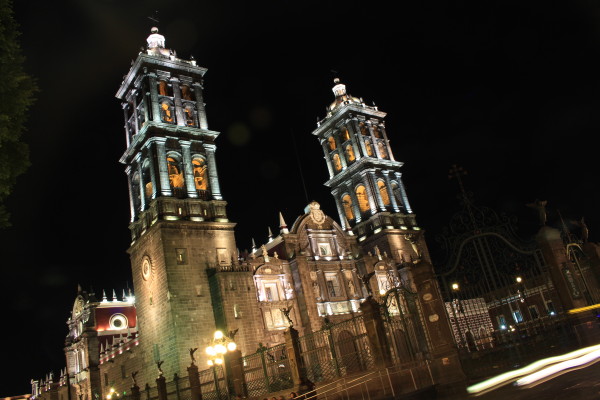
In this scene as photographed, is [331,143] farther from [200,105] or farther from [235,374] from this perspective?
[235,374]

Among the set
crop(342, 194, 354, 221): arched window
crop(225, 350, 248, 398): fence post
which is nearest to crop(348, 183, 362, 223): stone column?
crop(342, 194, 354, 221): arched window

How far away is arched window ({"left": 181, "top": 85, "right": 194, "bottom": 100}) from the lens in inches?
1775

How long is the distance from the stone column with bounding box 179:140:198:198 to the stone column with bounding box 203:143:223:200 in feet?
5.40

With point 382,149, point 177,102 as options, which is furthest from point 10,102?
point 382,149

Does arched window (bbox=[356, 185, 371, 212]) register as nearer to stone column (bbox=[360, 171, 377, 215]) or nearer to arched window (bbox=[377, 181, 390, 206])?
stone column (bbox=[360, 171, 377, 215])

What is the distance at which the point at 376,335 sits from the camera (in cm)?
1733

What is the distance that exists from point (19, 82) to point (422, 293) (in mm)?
13153

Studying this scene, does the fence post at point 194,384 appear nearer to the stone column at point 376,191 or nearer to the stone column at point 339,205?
the stone column at point 376,191

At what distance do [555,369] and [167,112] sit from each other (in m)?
38.1

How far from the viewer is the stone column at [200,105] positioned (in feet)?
145

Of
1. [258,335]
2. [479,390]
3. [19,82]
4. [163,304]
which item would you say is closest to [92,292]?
[163,304]

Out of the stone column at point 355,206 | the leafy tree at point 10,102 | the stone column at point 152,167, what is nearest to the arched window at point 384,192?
the stone column at point 355,206

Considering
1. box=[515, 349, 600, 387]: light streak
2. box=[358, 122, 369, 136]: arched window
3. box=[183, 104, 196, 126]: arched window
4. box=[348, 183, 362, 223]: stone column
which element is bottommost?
box=[515, 349, 600, 387]: light streak

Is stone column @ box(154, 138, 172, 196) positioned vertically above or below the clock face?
above
